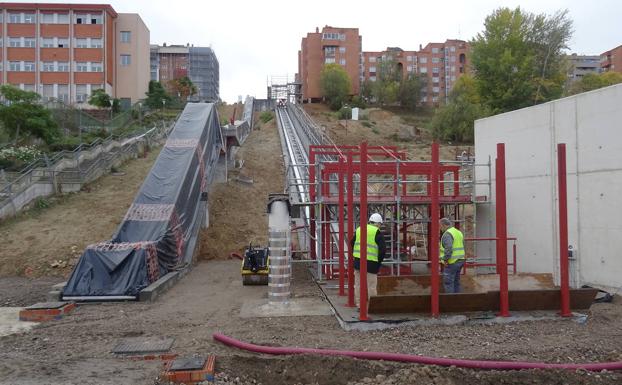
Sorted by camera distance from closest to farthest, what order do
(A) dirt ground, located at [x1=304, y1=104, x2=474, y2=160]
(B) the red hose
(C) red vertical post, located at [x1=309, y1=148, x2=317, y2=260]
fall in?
(B) the red hose → (C) red vertical post, located at [x1=309, y1=148, x2=317, y2=260] → (A) dirt ground, located at [x1=304, y1=104, x2=474, y2=160]

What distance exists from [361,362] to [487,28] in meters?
46.9

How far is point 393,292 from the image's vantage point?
10125 millimetres

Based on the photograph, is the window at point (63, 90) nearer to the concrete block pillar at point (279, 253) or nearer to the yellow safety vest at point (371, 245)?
the concrete block pillar at point (279, 253)

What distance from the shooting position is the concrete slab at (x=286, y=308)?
32.4 ft

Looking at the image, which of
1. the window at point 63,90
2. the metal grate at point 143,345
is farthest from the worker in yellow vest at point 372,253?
the window at point 63,90

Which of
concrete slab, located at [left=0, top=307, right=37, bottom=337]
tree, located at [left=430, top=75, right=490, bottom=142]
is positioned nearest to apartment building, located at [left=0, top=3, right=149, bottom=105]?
tree, located at [left=430, top=75, right=490, bottom=142]

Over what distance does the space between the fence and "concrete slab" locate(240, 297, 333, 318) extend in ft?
44.2

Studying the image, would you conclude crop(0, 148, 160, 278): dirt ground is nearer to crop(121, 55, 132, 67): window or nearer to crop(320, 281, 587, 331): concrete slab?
crop(320, 281, 587, 331): concrete slab

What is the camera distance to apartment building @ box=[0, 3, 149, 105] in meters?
51.5

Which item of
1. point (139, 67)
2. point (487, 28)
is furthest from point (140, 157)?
point (487, 28)

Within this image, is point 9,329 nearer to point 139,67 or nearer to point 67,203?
point 67,203

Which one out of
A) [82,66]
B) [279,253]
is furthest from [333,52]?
[279,253]

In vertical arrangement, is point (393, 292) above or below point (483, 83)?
below

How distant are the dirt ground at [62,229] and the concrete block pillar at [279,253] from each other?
894 cm
